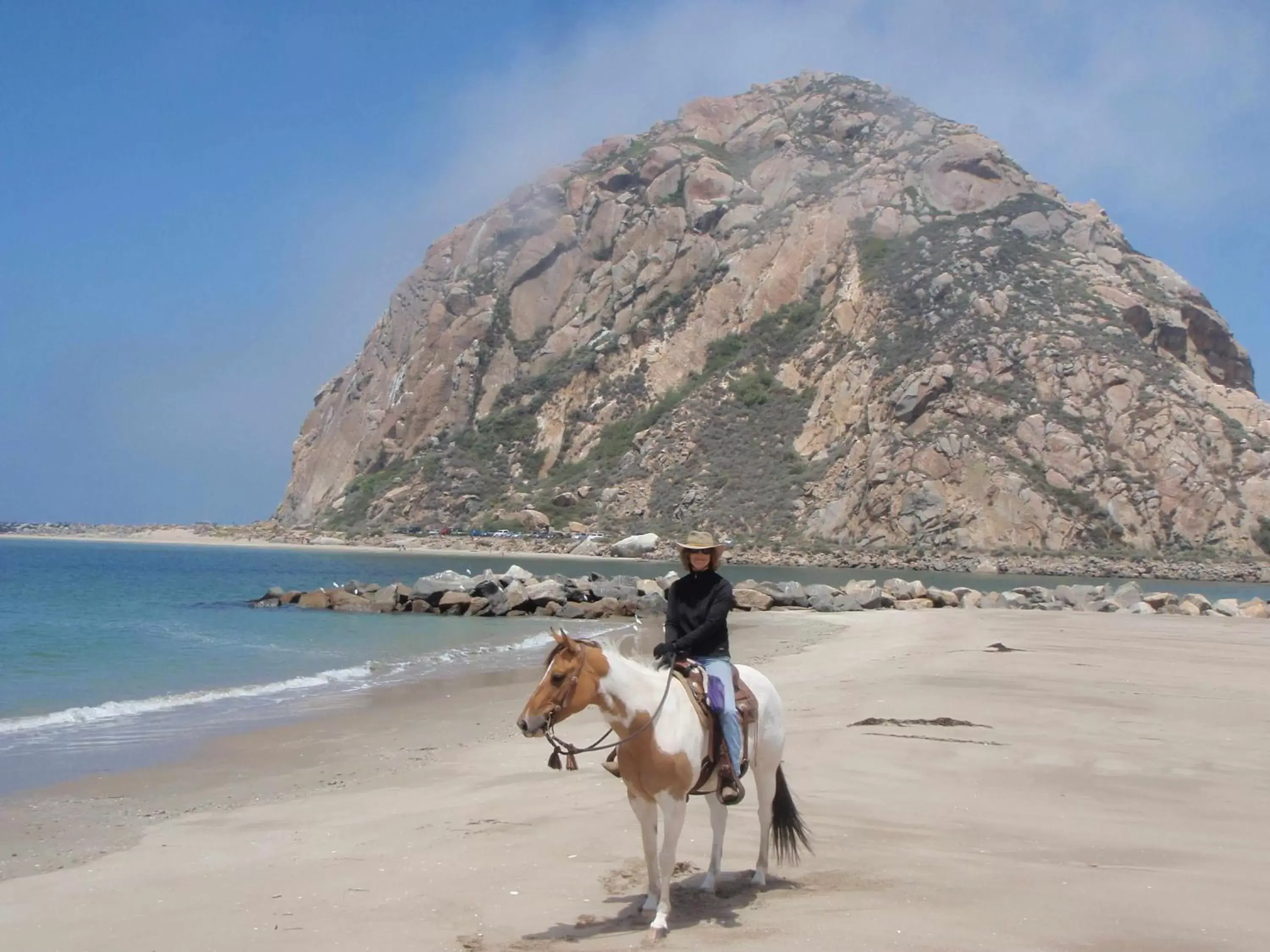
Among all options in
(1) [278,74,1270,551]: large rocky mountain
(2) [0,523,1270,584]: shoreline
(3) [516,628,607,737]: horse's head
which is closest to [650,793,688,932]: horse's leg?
(3) [516,628,607,737]: horse's head

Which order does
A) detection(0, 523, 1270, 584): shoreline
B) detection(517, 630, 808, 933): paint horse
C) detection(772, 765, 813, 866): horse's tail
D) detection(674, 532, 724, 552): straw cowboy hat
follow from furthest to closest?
detection(0, 523, 1270, 584): shoreline, detection(772, 765, 813, 866): horse's tail, detection(674, 532, 724, 552): straw cowboy hat, detection(517, 630, 808, 933): paint horse

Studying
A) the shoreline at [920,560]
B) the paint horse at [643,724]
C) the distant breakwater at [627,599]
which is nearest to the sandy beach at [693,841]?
the paint horse at [643,724]

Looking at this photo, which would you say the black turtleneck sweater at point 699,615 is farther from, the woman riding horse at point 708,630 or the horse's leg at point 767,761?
the horse's leg at point 767,761

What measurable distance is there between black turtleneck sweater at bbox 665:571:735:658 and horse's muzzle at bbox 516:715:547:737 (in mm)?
1047

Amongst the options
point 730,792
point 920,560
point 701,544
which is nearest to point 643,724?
point 730,792

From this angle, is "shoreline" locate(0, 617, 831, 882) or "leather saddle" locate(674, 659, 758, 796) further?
"shoreline" locate(0, 617, 831, 882)

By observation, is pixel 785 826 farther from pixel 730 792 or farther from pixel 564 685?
pixel 564 685

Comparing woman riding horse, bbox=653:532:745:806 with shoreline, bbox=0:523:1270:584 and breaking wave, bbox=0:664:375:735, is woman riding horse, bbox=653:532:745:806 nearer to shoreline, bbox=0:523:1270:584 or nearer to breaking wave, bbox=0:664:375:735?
breaking wave, bbox=0:664:375:735

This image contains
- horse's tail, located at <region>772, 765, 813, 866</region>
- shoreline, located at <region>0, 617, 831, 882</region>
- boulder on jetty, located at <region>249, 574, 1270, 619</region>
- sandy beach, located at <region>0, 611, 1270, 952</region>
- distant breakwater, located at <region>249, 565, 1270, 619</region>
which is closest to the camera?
sandy beach, located at <region>0, 611, 1270, 952</region>

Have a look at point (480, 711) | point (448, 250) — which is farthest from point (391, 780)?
point (448, 250)

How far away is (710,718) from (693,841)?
172 cm

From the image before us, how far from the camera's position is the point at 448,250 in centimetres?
11300

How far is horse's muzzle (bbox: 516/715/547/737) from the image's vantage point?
19.3 feet

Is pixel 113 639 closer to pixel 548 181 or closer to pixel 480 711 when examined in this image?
pixel 480 711
